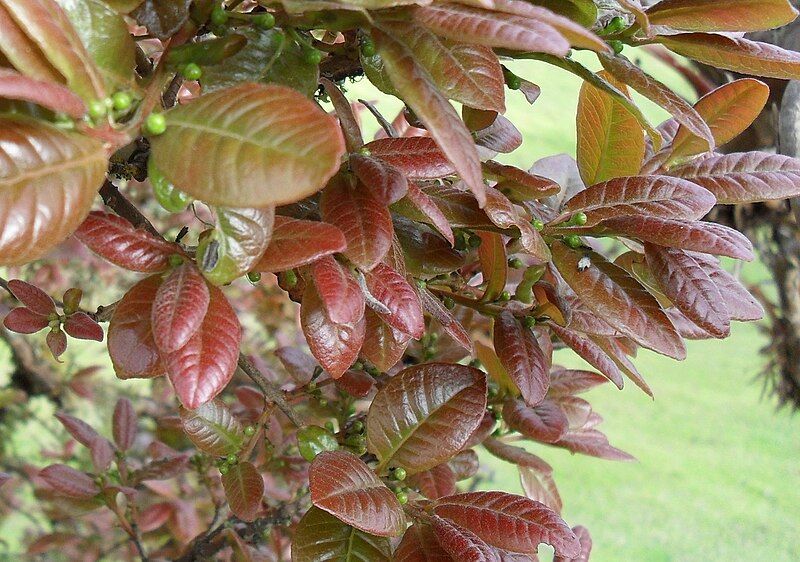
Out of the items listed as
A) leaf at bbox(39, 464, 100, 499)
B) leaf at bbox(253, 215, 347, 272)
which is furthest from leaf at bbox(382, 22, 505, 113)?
leaf at bbox(39, 464, 100, 499)

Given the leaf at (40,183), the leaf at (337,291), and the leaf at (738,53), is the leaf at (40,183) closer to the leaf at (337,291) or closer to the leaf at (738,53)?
the leaf at (337,291)

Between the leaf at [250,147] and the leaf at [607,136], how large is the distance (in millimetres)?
388

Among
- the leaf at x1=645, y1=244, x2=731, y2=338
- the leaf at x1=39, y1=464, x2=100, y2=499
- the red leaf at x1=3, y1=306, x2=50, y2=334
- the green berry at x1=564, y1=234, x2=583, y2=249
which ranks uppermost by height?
the leaf at x1=645, y1=244, x2=731, y2=338

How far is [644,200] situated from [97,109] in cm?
40

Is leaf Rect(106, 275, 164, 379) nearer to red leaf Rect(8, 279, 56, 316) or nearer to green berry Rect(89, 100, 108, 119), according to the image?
green berry Rect(89, 100, 108, 119)

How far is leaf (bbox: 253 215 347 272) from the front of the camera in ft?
1.53

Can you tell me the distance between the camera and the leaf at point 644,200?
582 millimetres

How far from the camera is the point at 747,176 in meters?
0.65

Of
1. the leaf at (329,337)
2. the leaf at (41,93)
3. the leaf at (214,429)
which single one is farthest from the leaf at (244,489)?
the leaf at (41,93)

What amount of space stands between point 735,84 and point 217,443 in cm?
59

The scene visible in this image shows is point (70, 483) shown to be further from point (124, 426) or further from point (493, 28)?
point (493, 28)

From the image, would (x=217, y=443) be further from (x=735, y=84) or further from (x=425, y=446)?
(x=735, y=84)

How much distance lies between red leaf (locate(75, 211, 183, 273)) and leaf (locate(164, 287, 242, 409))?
0.05 metres

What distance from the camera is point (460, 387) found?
0.68 metres
